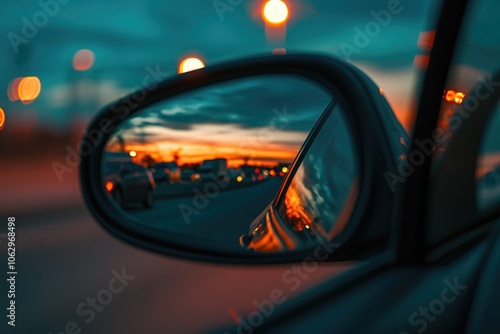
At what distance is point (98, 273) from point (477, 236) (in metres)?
7.58

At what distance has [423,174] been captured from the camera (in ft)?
7.98

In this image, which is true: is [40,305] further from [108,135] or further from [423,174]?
[423,174]

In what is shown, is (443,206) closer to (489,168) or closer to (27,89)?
(489,168)

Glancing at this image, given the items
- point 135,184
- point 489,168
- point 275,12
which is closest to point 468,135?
point 489,168

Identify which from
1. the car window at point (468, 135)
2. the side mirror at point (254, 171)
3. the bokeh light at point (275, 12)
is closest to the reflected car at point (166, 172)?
the side mirror at point (254, 171)

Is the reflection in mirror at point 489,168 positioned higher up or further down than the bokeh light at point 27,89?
further down

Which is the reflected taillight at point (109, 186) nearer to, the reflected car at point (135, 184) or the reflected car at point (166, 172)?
the reflected car at point (135, 184)

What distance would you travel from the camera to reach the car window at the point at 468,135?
2.30 metres

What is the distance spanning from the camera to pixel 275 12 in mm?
6750

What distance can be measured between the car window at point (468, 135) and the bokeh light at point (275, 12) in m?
→ 4.36

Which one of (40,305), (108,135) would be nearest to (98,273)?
(40,305)

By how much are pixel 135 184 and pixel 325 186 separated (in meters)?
1.16

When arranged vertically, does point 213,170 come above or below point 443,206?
above

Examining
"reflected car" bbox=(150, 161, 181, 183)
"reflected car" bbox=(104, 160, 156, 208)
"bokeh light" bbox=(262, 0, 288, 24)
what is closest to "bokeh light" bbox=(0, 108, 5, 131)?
"bokeh light" bbox=(262, 0, 288, 24)
